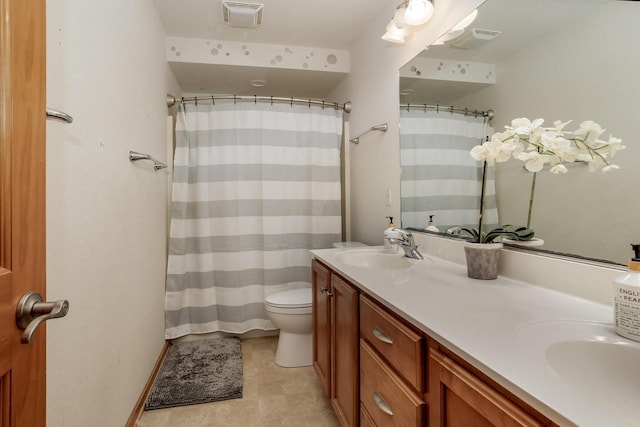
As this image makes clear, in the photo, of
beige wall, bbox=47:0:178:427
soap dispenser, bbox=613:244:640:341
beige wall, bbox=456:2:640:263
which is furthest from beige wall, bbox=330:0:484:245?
beige wall, bbox=47:0:178:427

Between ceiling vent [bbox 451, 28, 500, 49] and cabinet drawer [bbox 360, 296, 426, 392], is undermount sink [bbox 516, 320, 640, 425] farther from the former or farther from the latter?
ceiling vent [bbox 451, 28, 500, 49]

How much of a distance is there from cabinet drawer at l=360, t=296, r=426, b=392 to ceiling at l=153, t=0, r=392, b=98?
1.93 metres

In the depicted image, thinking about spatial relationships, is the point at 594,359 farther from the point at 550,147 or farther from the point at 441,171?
the point at 441,171

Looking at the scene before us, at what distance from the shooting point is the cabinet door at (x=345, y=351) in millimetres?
1228

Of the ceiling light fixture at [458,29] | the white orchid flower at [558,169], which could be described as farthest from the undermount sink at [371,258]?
the ceiling light fixture at [458,29]

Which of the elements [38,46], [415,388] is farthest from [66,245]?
[415,388]

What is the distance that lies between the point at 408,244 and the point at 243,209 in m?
1.36

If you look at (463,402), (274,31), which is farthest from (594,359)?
(274,31)

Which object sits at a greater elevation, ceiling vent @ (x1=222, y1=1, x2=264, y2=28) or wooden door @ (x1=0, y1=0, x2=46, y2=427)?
ceiling vent @ (x1=222, y1=1, x2=264, y2=28)

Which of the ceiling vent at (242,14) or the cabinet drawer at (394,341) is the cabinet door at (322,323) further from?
the ceiling vent at (242,14)

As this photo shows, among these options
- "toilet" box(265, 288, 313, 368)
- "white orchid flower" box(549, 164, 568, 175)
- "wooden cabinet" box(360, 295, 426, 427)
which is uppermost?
"white orchid flower" box(549, 164, 568, 175)

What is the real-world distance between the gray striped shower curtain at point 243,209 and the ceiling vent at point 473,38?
1.32 m

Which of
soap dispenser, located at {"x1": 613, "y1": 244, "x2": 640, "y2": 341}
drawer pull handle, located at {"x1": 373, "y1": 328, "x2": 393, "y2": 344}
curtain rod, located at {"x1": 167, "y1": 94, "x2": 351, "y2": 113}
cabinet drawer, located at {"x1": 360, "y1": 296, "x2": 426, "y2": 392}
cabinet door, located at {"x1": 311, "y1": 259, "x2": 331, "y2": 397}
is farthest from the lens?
curtain rod, located at {"x1": 167, "y1": 94, "x2": 351, "y2": 113}

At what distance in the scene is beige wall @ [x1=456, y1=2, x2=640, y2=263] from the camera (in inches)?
32.9
